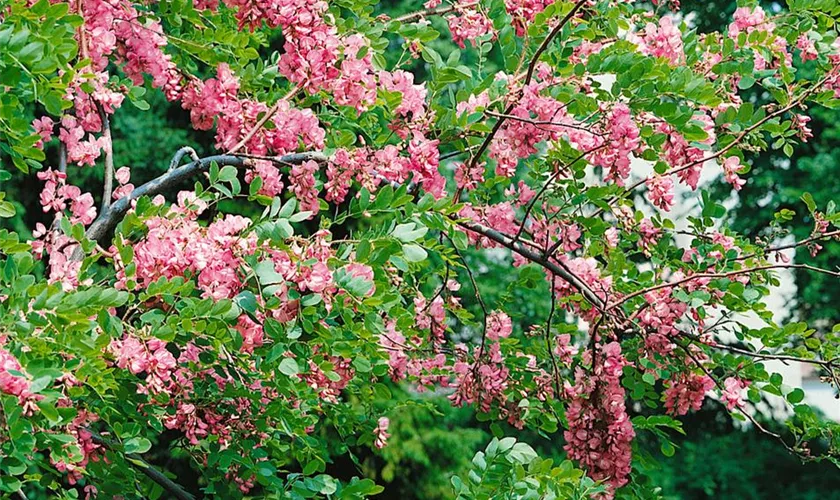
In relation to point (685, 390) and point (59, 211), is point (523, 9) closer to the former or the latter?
point (685, 390)

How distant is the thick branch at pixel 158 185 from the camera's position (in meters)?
2.40

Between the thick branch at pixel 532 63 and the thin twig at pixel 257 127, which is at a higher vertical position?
the thick branch at pixel 532 63

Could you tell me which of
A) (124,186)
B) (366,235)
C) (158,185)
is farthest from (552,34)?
(124,186)

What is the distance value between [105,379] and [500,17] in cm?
111

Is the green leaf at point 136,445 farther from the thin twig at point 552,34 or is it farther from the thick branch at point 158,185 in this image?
the thin twig at point 552,34

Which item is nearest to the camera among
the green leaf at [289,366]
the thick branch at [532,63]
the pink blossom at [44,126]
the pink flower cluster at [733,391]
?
the green leaf at [289,366]

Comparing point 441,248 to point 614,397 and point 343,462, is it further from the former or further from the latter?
point 343,462

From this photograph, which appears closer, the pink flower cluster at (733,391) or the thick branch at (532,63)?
the thick branch at (532,63)

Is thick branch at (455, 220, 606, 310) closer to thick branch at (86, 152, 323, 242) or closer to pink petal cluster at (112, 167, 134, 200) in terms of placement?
thick branch at (86, 152, 323, 242)

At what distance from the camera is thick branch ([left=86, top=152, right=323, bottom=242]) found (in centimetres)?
240

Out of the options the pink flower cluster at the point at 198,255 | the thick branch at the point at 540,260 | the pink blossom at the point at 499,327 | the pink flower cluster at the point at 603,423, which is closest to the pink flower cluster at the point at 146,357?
the pink flower cluster at the point at 198,255

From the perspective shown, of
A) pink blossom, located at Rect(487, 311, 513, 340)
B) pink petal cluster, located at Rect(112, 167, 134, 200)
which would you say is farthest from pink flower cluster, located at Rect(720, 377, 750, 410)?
pink petal cluster, located at Rect(112, 167, 134, 200)

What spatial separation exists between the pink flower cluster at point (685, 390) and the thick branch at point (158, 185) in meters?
1.04

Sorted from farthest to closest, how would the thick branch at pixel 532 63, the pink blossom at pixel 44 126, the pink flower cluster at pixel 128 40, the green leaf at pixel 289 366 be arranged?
the pink blossom at pixel 44 126
the pink flower cluster at pixel 128 40
the thick branch at pixel 532 63
the green leaf at pixel 289 366
